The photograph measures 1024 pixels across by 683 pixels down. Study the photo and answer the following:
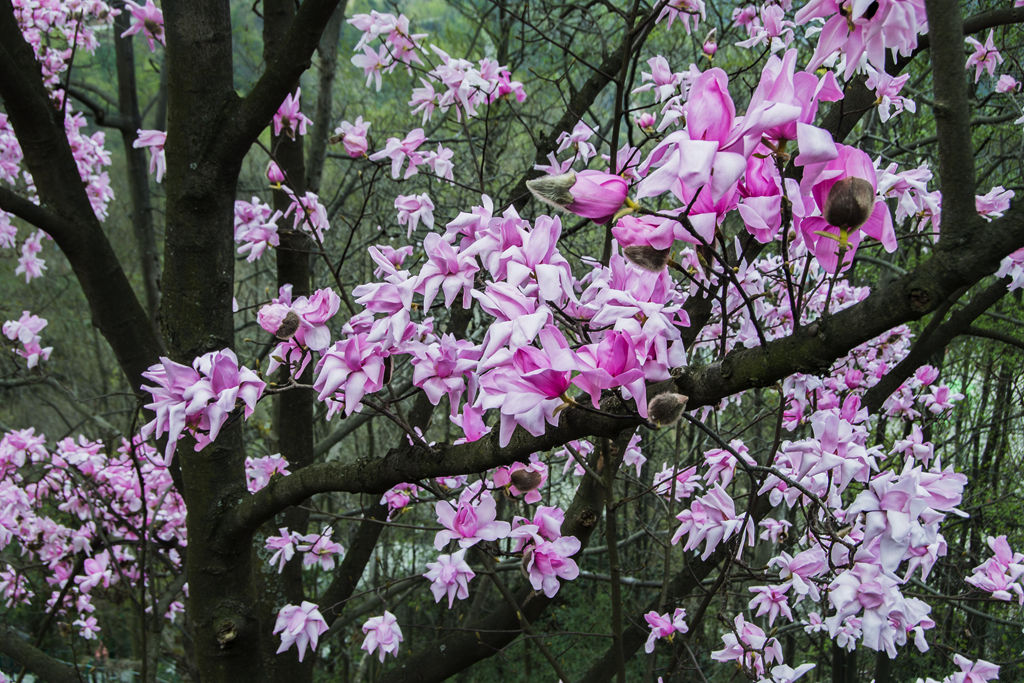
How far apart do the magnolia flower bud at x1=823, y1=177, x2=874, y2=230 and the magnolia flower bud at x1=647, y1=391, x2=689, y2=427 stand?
254 mm

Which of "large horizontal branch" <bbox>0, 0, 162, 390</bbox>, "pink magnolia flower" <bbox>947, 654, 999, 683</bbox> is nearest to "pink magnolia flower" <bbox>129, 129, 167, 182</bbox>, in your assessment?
"large horizontal branch" <bbox>0, 0, 162, 390</bbox>

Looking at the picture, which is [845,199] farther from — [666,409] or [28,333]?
[28,333]

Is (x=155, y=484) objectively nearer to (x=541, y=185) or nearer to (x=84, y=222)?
(x=84, y=222)

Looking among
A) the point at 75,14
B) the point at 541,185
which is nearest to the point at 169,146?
the point at 541,185

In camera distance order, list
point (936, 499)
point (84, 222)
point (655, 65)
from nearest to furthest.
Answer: point (936, 499), point (84, 222), point (655, 65)

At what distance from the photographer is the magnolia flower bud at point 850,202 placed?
2.47 ft

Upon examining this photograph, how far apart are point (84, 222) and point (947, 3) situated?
7.23 feet

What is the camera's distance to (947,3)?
78 cm

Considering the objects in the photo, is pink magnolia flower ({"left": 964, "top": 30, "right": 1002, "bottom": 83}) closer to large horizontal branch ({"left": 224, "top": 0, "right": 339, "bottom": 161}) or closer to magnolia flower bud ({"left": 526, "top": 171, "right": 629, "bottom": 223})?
large horizontal branch ({"left": 224, "top": 0, "right": 339, "bottom": 161})

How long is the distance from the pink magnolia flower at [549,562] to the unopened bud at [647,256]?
851mm

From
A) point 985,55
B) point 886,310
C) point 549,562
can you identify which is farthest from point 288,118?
point 985,55

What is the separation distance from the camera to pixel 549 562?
1529 mm

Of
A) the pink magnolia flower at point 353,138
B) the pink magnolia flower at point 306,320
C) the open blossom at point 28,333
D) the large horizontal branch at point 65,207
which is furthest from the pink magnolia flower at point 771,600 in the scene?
the open blossom at point 28,333

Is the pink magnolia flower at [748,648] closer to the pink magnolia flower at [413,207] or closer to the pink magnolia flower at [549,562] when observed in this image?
the pink magnolia flower at [549,562]
